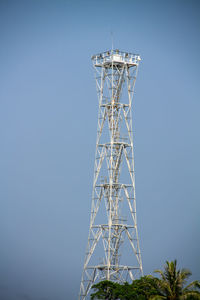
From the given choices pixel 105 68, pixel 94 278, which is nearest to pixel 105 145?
pixel 105 68

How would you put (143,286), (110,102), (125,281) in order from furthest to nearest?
(110,102), (125,281), (143,286)

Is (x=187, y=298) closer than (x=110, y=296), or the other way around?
(x=187, y=298)

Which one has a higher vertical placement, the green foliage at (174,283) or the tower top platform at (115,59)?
the tower top platform at (115,59)

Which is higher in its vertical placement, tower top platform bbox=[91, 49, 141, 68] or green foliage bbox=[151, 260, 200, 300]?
tower top platform bbox=[91, 49, 141, 68]

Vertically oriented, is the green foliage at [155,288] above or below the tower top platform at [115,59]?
below

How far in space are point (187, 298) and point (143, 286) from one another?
33.7 feet

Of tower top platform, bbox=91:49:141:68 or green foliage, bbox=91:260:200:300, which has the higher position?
tower top platform, bbox=91:49:141:68

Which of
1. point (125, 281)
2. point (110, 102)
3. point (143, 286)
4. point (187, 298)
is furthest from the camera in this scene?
point (110, 102)

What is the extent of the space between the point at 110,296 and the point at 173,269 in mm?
11759

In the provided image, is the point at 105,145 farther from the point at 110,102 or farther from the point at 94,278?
the point at 94,278

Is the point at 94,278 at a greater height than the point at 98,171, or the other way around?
the point at 98,171

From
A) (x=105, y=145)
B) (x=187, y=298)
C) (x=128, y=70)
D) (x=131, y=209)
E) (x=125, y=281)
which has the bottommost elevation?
(x=187, y=298)

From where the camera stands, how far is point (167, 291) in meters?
82.6

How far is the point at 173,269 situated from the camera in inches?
3260
